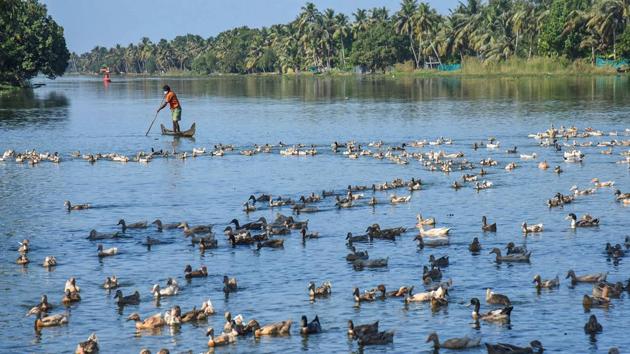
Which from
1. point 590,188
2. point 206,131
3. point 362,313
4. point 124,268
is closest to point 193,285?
point 124,268

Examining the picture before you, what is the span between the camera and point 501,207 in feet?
135

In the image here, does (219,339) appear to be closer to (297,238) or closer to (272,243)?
(272,243)

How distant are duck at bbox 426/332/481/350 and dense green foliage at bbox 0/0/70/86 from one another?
112 m

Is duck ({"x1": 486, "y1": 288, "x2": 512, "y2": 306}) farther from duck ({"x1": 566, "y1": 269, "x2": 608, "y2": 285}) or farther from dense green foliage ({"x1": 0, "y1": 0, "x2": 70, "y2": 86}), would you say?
dense green foliage ({"x1": 0, "y1": 0, "x2": 70, "y2": 86})

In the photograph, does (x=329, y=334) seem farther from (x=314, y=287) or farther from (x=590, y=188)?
(x=590, y=188)

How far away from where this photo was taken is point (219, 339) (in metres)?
24.2

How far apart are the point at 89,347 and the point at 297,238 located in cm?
1338

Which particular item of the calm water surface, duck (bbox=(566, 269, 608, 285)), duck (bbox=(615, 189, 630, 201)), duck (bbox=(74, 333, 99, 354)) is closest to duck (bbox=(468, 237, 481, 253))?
the calm water surface

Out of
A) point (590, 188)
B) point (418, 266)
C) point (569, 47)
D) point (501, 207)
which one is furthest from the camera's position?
point (569, 47)

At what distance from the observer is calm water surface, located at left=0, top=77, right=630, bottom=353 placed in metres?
25.4

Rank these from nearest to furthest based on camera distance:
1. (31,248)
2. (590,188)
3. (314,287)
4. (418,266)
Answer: (314,287)
(418,266)
(31,248)
(590,188)

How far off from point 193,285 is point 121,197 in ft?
56.0

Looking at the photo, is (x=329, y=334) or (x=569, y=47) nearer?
(x=329, y=334)

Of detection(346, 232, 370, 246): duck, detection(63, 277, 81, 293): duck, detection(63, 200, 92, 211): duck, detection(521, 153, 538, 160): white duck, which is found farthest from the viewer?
detection(521, 153, 538, 160): white duck
